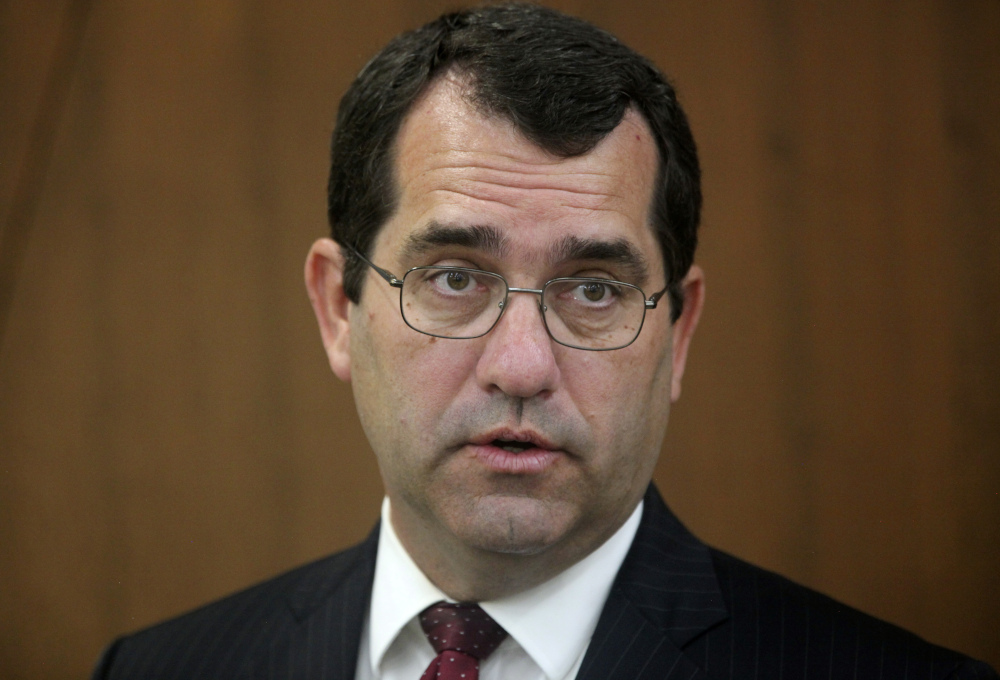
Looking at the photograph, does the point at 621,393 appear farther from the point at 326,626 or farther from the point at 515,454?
the point at 326,626

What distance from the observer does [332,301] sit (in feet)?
5.89

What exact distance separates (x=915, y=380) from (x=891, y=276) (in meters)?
0.27

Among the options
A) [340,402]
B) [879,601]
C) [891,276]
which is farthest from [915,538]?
[340,402]

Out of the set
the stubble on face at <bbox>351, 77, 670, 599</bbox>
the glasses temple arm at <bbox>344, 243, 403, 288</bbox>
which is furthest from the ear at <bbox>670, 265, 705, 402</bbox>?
the glasses temple arm at <bbox>344, 243, 403, 288</bbox>

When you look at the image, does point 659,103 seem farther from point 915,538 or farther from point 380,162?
point 915,538

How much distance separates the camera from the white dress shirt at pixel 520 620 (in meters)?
1.55

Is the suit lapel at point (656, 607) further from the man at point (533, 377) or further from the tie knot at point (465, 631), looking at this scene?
the tie knot at point (465, 631)

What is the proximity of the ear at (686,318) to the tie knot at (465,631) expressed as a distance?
53 centimetres

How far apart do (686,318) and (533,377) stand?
0.49 meters

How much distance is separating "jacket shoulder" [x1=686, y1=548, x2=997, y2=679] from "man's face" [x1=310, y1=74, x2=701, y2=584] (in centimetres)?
25

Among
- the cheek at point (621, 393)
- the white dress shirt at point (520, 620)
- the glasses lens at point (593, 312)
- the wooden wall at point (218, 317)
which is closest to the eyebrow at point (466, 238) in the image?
the glasses lens at point (593, 312)

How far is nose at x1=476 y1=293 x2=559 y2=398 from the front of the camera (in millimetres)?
1410

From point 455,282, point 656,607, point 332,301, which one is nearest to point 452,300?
point 455,282

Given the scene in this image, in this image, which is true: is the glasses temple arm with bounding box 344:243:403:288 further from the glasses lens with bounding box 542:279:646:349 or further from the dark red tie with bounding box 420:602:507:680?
the dark red tie with bounding box 420:602:507:680
